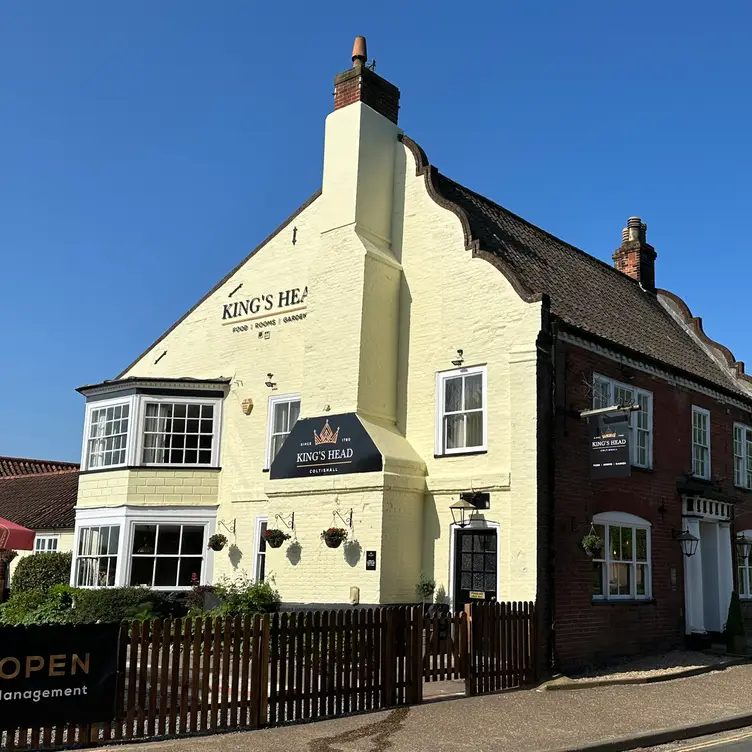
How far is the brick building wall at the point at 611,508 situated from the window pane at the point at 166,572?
9591 millimetres

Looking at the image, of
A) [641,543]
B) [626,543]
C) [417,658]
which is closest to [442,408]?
[626,543]

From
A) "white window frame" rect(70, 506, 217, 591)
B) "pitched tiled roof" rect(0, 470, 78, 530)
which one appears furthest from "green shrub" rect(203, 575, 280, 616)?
"pitched tiled roof" rect(0, 470, 78, 530)

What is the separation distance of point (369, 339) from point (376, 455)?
2684 millimetres

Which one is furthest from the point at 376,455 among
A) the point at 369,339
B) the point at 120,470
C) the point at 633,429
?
the point at 120,470

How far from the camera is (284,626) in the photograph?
10711 mm

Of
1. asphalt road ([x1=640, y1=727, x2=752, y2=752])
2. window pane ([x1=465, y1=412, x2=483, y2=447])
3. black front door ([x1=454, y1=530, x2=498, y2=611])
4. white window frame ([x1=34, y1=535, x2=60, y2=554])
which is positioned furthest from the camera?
white window frame ([x1=34, y1=535, x2=60, y2=554])

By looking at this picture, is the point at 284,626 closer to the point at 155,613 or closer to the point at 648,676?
the point at 648,676

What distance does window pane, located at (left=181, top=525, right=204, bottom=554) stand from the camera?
20.7 meters

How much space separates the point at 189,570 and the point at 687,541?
11.5 meters

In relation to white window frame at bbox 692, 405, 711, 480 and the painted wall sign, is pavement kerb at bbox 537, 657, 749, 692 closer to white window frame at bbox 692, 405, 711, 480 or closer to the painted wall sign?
white window frame at bbox 692, 405, 711, 480

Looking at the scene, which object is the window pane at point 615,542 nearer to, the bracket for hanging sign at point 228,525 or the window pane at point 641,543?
the window pane at point 641,543

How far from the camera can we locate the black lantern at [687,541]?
19.0 m

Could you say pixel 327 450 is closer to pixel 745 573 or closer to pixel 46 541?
pixel 745 573

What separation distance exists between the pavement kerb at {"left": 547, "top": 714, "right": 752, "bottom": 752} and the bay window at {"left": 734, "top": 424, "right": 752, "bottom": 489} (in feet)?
39.8
